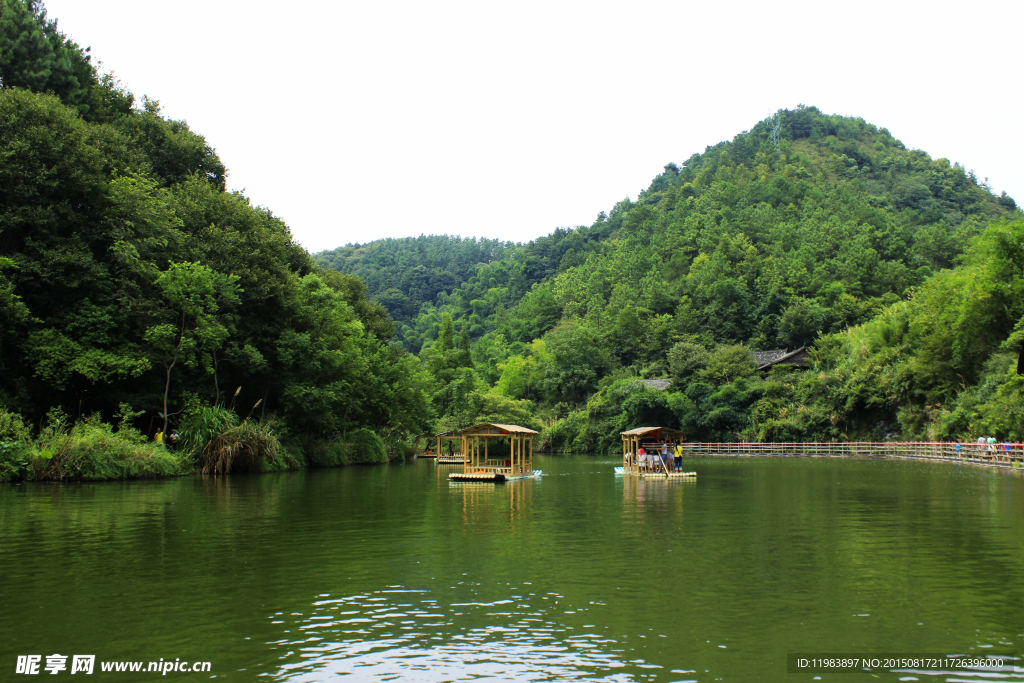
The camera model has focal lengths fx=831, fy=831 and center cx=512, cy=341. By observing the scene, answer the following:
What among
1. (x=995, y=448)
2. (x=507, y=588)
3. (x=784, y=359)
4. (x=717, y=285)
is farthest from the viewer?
(x=717, y=285)

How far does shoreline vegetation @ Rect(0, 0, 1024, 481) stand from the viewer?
31688mm

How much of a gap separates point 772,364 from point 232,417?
5133cm

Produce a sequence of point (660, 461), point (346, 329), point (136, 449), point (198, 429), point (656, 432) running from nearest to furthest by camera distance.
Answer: point (136, 449)
point (198, 429)
point (660, 461)
point (656, 432)
point (346, 329)

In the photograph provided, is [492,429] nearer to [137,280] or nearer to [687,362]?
[137,280]

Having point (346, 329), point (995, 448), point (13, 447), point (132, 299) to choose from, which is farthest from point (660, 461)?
point (13, 447)

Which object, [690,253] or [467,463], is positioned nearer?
[467,463]

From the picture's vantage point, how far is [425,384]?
6222cm

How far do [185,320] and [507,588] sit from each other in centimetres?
2876

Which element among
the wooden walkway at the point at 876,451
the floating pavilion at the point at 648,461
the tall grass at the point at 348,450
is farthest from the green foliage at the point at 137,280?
the wooden walkway at the point at 876,451

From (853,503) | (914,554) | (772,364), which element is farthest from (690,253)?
(914,554)

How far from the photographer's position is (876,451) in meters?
55.0

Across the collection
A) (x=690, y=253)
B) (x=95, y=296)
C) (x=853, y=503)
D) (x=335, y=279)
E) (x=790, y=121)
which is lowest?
(x=853, y=503)

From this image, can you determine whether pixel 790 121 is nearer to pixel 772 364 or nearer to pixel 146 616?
pixel 772 364

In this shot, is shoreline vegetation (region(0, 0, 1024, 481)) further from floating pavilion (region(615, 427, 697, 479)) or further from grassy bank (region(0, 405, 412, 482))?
floating pavilion (region(615, 427, 697, 479))
